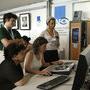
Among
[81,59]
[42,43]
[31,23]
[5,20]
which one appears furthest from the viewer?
[31,23]

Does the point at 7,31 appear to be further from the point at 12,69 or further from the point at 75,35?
the point at 75,35

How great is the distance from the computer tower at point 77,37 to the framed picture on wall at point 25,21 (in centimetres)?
198

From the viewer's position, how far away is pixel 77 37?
5.05m

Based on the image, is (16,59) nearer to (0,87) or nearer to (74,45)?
(0,87)

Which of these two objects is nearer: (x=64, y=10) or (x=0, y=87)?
(x=0, y=87)

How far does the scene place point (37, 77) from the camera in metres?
2.33

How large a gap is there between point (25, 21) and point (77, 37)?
7.64ft

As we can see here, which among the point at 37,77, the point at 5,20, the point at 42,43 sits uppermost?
the point at 5,20

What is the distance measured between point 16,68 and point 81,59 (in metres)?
0.87

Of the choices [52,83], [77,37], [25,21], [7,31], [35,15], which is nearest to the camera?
[52,83]

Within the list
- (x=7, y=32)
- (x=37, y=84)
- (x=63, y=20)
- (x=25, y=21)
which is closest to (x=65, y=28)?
(x=63, y=20)

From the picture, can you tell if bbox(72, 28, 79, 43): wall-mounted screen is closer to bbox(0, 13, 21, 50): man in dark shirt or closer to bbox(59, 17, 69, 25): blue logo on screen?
bbox(59, 17, 69, 25): blue logo on screen

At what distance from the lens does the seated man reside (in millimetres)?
1938

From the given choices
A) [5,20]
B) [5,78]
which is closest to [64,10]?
[5,20]
